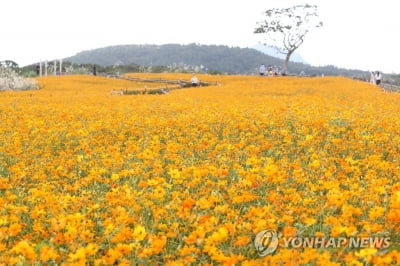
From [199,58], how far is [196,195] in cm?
17429

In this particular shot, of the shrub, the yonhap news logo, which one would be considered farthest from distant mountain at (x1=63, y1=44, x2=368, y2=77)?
the yonhap news logo

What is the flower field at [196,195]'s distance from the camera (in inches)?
164

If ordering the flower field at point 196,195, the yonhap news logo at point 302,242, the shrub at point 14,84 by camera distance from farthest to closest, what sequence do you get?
the shrub at point 14,84, the yonhap news logo at point 302,242, the flower field at point 196,195

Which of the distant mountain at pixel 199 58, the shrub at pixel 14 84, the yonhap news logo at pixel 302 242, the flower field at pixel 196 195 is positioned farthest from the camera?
the distant mountain at pixel 199 58

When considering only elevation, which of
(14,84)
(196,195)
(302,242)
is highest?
(14,84)

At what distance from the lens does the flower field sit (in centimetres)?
417

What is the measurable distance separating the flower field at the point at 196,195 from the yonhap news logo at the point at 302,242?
0.06m

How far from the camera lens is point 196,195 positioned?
585 centimetres

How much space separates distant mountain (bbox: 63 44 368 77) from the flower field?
152 m

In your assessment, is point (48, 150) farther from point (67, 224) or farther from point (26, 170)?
point (67, 224)

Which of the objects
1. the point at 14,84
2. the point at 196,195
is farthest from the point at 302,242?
the point at 14,84

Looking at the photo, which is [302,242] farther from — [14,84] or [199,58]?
[199,58]

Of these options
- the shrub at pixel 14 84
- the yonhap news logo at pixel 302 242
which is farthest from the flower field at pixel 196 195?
the shrub at pixel 14 84

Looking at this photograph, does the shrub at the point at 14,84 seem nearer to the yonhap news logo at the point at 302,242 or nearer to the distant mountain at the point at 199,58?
the yonhap news logo at the point at 302,242
